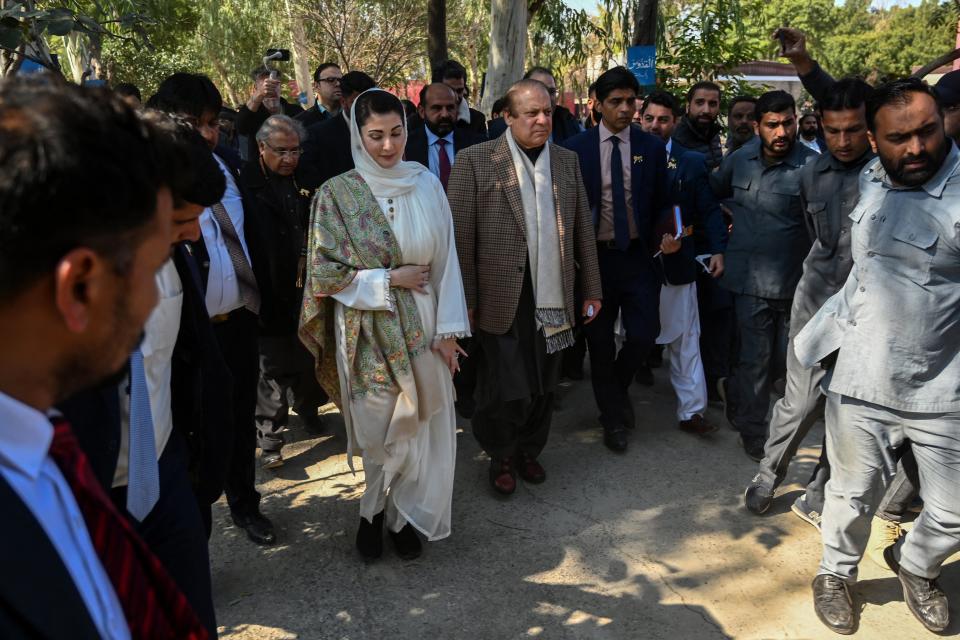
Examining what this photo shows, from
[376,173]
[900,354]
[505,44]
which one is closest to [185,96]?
[376,173]

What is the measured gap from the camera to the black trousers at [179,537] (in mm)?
1981

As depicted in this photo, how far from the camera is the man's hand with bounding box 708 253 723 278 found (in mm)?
4547

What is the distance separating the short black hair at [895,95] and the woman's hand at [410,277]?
1.83 meters

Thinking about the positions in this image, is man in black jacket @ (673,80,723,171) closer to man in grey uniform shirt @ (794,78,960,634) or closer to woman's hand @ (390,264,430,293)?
man in grey uniform shirt @ (794,78,960,634)

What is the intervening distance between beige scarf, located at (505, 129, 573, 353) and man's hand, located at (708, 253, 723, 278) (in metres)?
1.23

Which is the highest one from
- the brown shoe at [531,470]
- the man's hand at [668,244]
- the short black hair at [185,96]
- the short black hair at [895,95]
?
the short black hair at [185,96]

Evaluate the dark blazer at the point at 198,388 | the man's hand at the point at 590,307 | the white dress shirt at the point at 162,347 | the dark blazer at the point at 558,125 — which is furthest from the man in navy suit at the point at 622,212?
the white dress shirt at the point at 162,347

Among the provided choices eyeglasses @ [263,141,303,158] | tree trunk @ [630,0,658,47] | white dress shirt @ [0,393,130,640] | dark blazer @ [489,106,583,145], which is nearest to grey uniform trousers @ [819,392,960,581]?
white dress shirt @ [0,393,130,640]

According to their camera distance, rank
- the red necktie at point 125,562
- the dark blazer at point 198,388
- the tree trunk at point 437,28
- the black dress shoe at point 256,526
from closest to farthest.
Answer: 1. the red necktie at point 125,562
2. the dark blazer at point 198,388
3. the black dress shoe at point 256,526
4. the tree trunk at point 437,28

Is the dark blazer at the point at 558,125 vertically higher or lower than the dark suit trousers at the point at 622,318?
higher

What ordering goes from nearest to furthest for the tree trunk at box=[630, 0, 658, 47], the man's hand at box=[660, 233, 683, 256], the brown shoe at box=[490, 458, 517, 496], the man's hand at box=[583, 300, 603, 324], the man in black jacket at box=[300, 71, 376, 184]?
the brown shoe at box=[490, 458, 517, 496] → the man's hand at box=[583, 300, 603, 324] → the man's hand at box=[660, 233, 683, 256] → the man in black jacket at box=[300, 71, 376, 184] → the tree trunk at box=[630, 0, 658, 47]

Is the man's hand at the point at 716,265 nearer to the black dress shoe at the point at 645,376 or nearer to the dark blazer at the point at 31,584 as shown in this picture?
the black dress shoe at the point at 645,376

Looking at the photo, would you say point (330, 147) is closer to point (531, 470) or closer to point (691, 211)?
point (691, 211)

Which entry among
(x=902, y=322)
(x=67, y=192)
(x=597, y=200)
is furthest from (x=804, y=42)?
(x=67, y=192)
